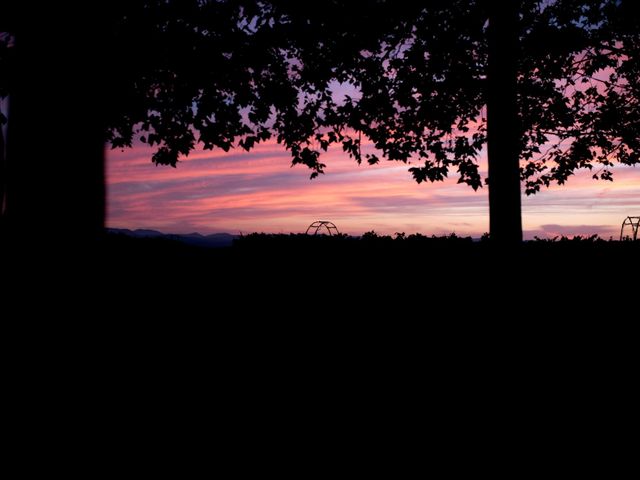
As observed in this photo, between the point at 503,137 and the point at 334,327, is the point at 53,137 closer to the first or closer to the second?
the point at 334,327

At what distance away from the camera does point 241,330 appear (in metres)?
6.94

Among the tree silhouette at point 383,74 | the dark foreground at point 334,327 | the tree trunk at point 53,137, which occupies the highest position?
the tree silhouette at point 383,74

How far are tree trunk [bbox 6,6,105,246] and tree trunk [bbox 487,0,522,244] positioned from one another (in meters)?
6.66

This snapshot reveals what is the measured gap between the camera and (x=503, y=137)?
8.42 metres

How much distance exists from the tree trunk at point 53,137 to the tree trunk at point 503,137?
262 inches

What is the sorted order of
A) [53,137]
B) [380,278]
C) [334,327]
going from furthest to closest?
[380,278] → [334,327] → [53,137]

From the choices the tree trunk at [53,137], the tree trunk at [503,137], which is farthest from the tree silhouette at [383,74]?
the tree trunk at [53,137]

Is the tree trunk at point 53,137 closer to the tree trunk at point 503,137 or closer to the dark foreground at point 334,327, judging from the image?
→ the dark foreground at point 334,327

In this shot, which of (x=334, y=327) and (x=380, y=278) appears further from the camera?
(x=380, y=278)

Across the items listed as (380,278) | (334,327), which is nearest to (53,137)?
(334,327)

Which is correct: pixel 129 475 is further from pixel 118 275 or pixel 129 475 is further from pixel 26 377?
pixel 118 275

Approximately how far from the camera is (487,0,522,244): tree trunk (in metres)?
8.41

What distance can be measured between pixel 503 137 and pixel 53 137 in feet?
22.9

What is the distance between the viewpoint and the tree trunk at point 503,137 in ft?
27.6
